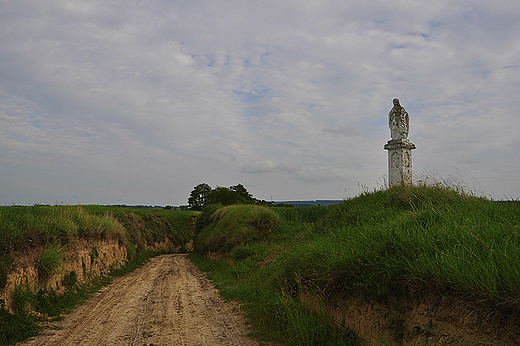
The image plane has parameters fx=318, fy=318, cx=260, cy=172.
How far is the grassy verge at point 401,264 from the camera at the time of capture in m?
3.67

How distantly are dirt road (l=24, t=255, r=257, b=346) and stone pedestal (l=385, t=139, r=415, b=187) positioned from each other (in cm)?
787

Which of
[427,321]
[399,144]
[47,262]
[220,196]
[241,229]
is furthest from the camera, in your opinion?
[220,196]

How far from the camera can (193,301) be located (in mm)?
8797

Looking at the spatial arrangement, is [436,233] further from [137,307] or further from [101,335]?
[137,307]

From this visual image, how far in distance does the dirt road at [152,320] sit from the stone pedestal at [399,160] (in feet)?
25.8

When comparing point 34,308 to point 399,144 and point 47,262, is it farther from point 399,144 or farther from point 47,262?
point 399,144

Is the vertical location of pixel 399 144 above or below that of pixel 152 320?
above

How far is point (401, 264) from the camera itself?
4531mm

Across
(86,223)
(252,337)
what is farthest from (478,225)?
(86,223)

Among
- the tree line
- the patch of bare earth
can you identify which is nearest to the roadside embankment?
the patch of bare earth

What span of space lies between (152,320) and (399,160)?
999cm

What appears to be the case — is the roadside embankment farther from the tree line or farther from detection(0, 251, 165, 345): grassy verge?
the tree line

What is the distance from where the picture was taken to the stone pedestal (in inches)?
473

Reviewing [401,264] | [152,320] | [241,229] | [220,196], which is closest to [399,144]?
[241,229]
